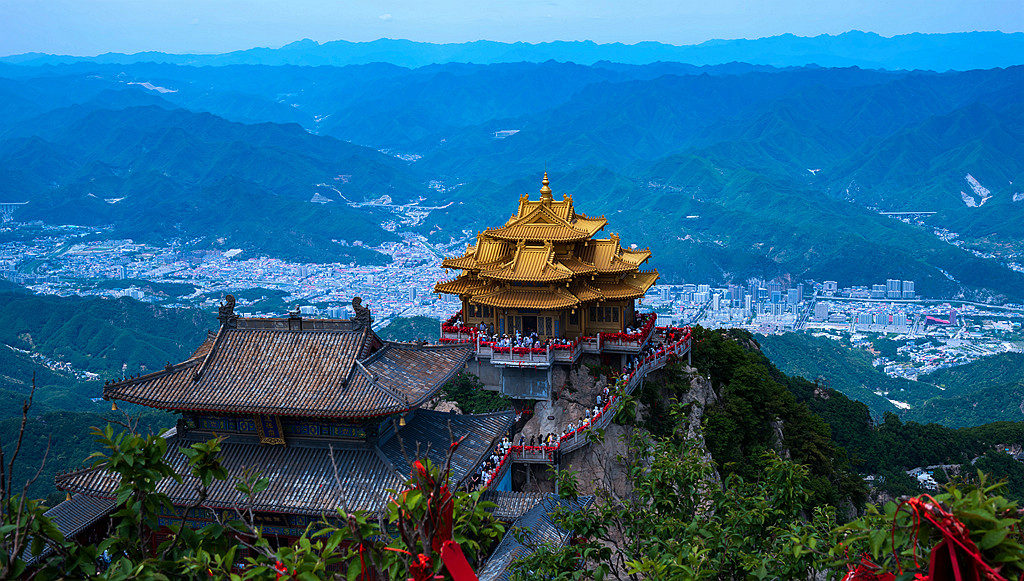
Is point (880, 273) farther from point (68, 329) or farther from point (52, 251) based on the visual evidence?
point (52, 251)

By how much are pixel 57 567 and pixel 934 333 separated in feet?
511

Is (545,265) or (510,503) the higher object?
(545,265)

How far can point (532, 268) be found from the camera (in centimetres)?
3366

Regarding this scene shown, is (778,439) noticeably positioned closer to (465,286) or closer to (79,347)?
(465,286)

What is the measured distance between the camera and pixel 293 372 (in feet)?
76.5

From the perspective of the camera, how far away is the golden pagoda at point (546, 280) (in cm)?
3366

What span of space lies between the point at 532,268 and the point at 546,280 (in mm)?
1154

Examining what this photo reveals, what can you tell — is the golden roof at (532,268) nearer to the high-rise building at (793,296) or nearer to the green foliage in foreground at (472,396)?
the green foliage in foreground at (472,396)

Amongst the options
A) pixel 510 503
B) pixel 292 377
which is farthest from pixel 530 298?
pixel 292 377

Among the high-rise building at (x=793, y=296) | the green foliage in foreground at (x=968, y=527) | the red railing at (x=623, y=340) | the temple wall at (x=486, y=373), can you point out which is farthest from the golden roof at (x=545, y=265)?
the high-rise building at (x=793, y=296)

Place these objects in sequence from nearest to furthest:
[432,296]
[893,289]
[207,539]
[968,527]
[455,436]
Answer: [968,527]
[207,539]
[455,436]
[432,296]
[893,289]

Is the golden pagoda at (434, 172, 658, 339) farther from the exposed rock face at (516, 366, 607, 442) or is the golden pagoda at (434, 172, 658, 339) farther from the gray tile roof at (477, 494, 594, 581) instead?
the gray tile roof at (477, 494, 594, 581)

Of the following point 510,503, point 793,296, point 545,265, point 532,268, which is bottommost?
point 510,503

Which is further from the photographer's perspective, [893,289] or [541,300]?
[893,289]
